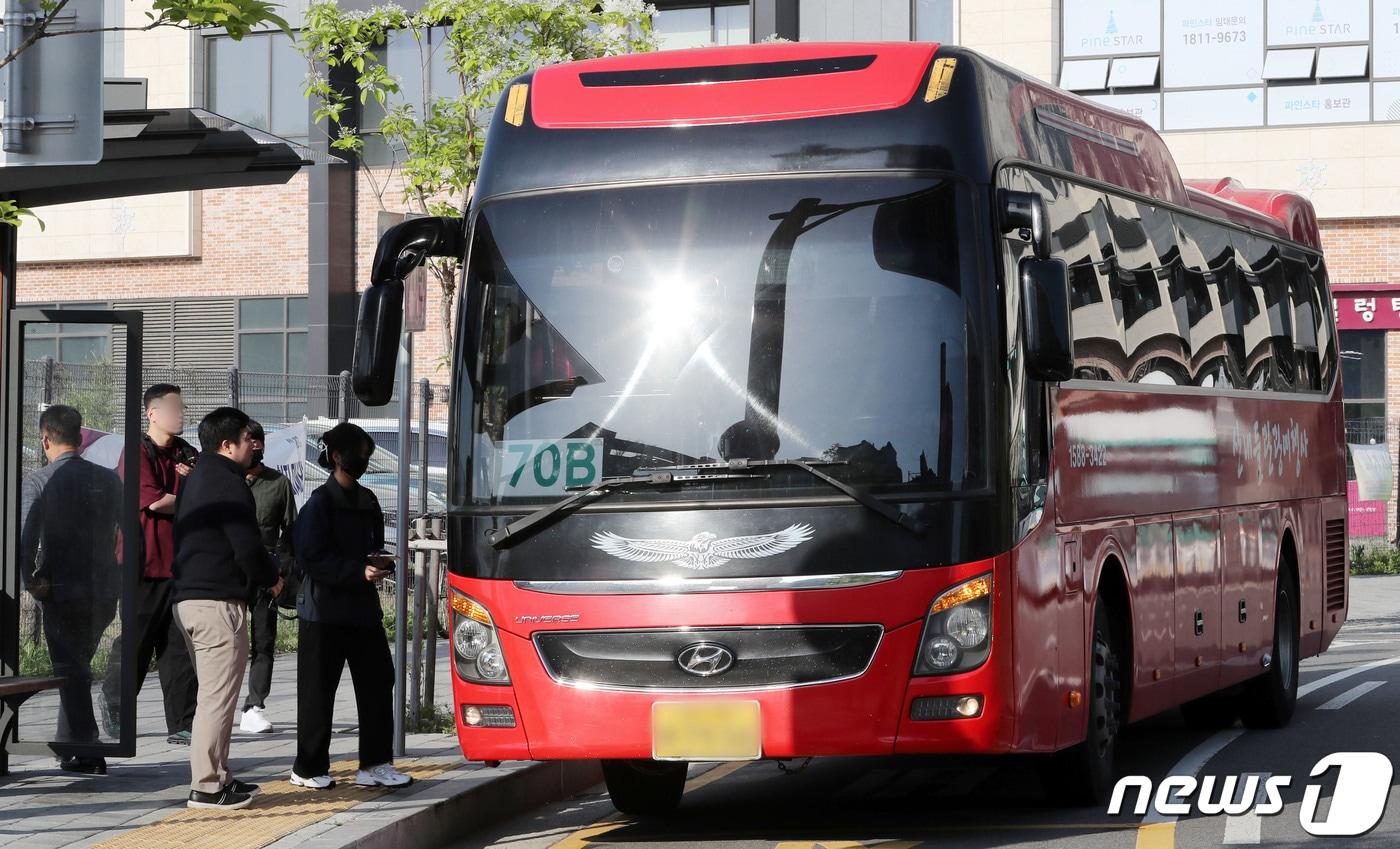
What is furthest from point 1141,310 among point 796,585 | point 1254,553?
point 796,585

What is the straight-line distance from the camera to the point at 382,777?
936cm

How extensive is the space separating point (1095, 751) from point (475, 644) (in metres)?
2.91

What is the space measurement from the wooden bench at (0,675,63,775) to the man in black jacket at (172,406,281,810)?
3.02 ft

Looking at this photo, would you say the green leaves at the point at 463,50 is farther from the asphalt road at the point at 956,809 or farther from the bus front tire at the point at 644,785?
the bus front tire at the point at 644,785

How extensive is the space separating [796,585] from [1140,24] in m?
27.6

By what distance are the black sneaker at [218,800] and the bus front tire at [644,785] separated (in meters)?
1.62

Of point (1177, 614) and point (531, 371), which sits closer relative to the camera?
point (531, 371)

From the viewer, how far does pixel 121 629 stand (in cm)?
973

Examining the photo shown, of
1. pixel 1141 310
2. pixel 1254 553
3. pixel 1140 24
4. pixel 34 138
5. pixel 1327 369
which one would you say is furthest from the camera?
pixel 1140 24

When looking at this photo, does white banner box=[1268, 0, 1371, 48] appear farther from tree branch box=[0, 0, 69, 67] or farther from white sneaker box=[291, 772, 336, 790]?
tree branch box=[0, 0, 69, 67]

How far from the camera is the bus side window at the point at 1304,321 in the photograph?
1423cm

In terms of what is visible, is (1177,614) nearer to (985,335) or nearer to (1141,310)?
(1141,310)

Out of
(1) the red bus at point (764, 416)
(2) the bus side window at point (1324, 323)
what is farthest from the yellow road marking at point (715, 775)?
(2) the bus side window at point (1324, 323)

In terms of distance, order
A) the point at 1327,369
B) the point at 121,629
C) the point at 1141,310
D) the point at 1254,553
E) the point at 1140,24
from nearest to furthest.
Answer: the point at 121,629
the point at 1141,310
the point at 1254,553
the point at 1327,369
the point at 1140,24
